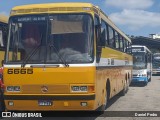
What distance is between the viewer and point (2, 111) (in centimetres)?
1216

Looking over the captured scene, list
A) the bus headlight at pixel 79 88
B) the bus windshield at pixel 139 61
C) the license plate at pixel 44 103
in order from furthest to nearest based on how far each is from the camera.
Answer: the bus windshield at pixel 139 61, the license plate at pixel 44 103, the bus headlight at pixel 79 88

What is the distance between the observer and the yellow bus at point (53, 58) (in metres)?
10.3

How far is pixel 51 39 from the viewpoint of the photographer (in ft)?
34.6

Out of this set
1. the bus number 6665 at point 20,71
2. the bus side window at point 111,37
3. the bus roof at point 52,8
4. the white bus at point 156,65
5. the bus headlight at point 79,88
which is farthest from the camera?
the white bus at point 156,65

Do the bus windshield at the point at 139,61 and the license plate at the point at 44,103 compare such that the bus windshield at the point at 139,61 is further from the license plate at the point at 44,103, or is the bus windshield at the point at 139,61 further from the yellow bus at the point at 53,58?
the license plate at the point at 44,103

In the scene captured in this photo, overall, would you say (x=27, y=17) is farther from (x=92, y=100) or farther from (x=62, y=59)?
(x=92, y=100)

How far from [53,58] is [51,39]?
20.9 inches

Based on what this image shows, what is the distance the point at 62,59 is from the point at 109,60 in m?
3.54

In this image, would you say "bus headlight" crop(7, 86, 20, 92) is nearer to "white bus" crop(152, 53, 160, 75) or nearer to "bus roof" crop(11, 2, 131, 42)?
"bus roof" crop(11, 2, 131, 42)

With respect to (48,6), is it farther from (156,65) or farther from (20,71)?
(156,65)

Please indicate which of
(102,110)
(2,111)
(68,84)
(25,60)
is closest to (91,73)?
(68,84)

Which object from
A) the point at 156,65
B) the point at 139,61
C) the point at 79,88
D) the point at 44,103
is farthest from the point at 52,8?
the point at 156,65

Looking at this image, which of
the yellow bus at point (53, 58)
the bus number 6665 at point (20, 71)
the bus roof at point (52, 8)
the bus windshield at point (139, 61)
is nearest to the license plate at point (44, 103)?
the yellow bus at point (53, 58)

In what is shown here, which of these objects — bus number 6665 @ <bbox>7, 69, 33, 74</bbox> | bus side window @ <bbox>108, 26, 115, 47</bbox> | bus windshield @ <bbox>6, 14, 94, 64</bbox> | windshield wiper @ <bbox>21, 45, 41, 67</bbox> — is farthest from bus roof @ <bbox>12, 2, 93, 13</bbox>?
bus side window @ <bbox>108, 26, 115, 47</bbox>
